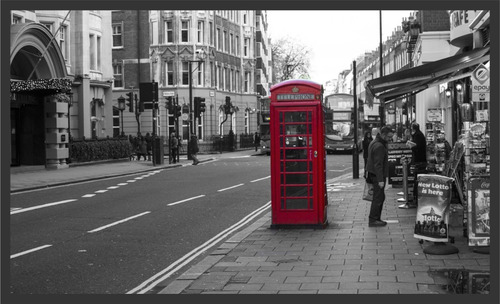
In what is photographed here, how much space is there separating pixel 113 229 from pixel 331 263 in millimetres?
5295

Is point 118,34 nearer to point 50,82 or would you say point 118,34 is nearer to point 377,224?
point 50,82

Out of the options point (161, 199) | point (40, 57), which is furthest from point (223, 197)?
point (40, 57)

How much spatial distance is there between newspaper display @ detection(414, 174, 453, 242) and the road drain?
54.4 inches

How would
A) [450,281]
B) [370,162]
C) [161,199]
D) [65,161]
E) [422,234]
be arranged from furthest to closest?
1. [65,161]
2. [161,199]
3. [370,162]
4. [422,234]
5. [450,281]

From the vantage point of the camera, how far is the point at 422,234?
1018cm

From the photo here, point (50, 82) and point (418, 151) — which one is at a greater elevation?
point (50, 82)

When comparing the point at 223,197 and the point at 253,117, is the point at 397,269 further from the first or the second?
the point at 253,117

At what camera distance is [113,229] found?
1326 centimetres

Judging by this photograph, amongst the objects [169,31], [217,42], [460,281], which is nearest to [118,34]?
[169,31]

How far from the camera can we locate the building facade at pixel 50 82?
102 ft

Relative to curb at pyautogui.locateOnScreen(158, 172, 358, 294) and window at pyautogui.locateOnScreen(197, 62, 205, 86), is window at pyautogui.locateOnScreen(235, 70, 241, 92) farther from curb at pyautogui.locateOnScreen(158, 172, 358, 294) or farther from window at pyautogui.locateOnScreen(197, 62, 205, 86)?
curb at pyautogui.locateOnScreen(158, 172, 358, 294)

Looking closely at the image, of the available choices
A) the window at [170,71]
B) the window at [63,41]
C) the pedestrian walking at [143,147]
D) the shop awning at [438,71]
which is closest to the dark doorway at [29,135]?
the window at [63,41]

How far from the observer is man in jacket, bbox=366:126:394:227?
12977 millimetres

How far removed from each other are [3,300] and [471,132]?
6745 millimetres
